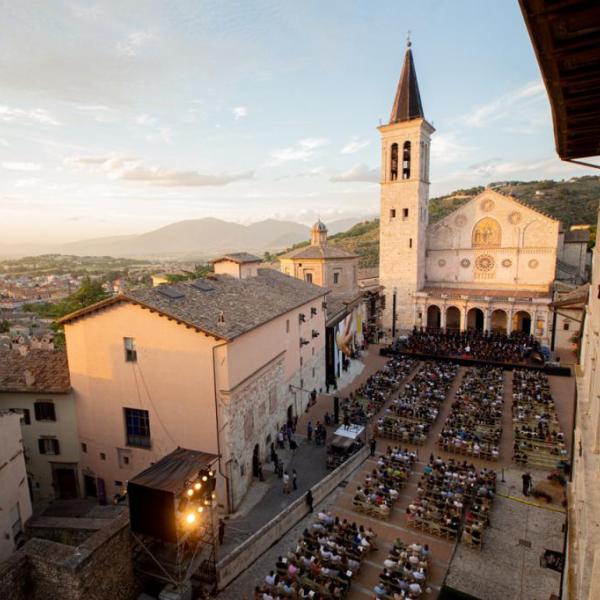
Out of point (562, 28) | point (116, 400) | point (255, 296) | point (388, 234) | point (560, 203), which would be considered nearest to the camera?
point (562, 28)

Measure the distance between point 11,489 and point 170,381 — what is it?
6.88 metres

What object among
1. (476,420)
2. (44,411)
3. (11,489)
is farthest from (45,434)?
(476,420)

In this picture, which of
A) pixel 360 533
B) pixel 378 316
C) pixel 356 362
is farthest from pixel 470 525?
pixel 378 316

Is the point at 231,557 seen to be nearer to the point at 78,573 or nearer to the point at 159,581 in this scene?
the point at 159,581

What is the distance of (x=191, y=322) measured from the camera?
1730 cm

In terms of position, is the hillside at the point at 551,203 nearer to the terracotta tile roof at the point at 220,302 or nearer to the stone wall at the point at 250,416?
the terracotta tile roof at the point at 220,302

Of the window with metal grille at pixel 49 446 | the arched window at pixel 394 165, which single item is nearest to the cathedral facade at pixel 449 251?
the arched window at pixel 394 165

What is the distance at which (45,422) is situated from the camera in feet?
65.8

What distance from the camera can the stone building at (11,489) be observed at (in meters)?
15.0

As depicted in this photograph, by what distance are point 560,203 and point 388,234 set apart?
6863 centimetres

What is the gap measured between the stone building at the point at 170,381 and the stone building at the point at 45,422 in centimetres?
65

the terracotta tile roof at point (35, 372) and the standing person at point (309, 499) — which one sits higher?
the terracotta tile roof at point (35, 372)

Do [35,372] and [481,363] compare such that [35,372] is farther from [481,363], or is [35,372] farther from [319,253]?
[481,363]

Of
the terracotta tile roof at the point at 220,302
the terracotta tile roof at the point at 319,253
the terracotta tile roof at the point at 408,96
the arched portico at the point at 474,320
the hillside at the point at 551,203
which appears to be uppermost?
the terracotta tile roof at the point at 408,96
